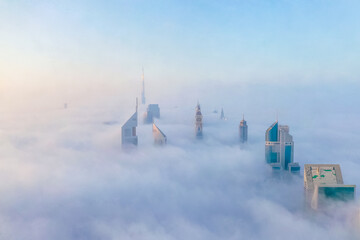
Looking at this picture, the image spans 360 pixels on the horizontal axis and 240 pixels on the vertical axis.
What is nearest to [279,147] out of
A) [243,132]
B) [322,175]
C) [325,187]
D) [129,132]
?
[322,175]

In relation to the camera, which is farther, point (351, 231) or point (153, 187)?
point (153, 187)

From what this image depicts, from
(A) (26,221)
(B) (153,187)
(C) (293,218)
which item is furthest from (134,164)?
(C) (293,218)

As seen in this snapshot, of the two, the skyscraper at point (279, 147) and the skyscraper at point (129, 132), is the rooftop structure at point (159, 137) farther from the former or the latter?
the skyscraper at point (279, 147)

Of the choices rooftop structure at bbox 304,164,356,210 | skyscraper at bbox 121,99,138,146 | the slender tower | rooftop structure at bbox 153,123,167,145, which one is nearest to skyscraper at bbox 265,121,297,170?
rooftop structure at bbox 304,164,356,210

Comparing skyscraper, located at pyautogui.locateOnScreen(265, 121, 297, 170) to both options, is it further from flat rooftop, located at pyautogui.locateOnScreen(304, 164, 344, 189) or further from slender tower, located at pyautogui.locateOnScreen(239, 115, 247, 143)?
slender tower, located at pyautogui.locateOnScreen(239, 115, 247, 143)

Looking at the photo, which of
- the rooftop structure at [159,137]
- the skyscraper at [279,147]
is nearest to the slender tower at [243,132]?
the skyscraper at [279,147]

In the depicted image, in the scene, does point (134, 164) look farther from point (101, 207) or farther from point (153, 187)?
point (101, 207)
